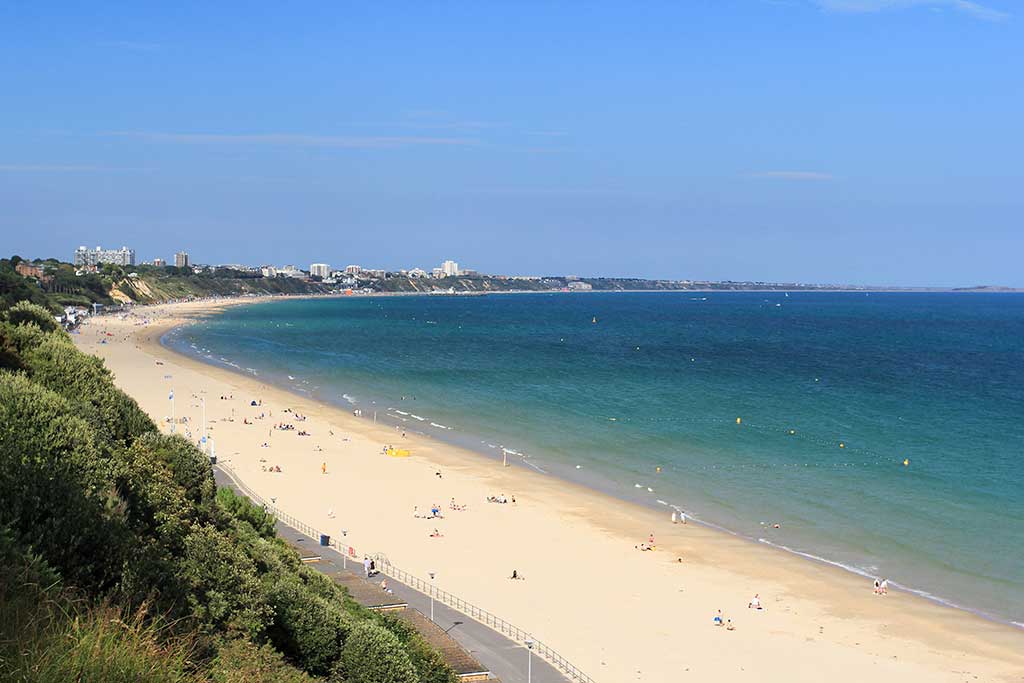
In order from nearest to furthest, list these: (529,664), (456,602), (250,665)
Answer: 1. (250,665)
2. (529,664)
3. (456,602)

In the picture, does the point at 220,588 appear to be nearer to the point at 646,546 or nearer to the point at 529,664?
the point at 529,664

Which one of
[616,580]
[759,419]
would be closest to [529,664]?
[616,580]

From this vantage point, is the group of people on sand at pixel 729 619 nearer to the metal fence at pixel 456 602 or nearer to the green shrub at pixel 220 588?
the metal fence at pixel 456 602

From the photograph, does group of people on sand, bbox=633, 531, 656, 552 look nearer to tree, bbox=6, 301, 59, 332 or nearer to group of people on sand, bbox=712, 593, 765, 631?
group of people on sand, bbox=712, 593, 765, 631

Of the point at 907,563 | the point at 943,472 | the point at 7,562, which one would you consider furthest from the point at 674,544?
the point at 7,562

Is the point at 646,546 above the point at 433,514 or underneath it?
above

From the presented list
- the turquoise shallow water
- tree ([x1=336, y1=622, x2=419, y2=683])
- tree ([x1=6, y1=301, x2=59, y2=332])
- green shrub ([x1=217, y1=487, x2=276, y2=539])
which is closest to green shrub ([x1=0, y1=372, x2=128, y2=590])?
tree ([x1=336, y1=622, x2=419, y2=683])

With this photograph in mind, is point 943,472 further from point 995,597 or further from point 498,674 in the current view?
point 498,674

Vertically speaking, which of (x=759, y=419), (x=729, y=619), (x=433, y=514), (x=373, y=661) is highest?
(x=373, y=661)
